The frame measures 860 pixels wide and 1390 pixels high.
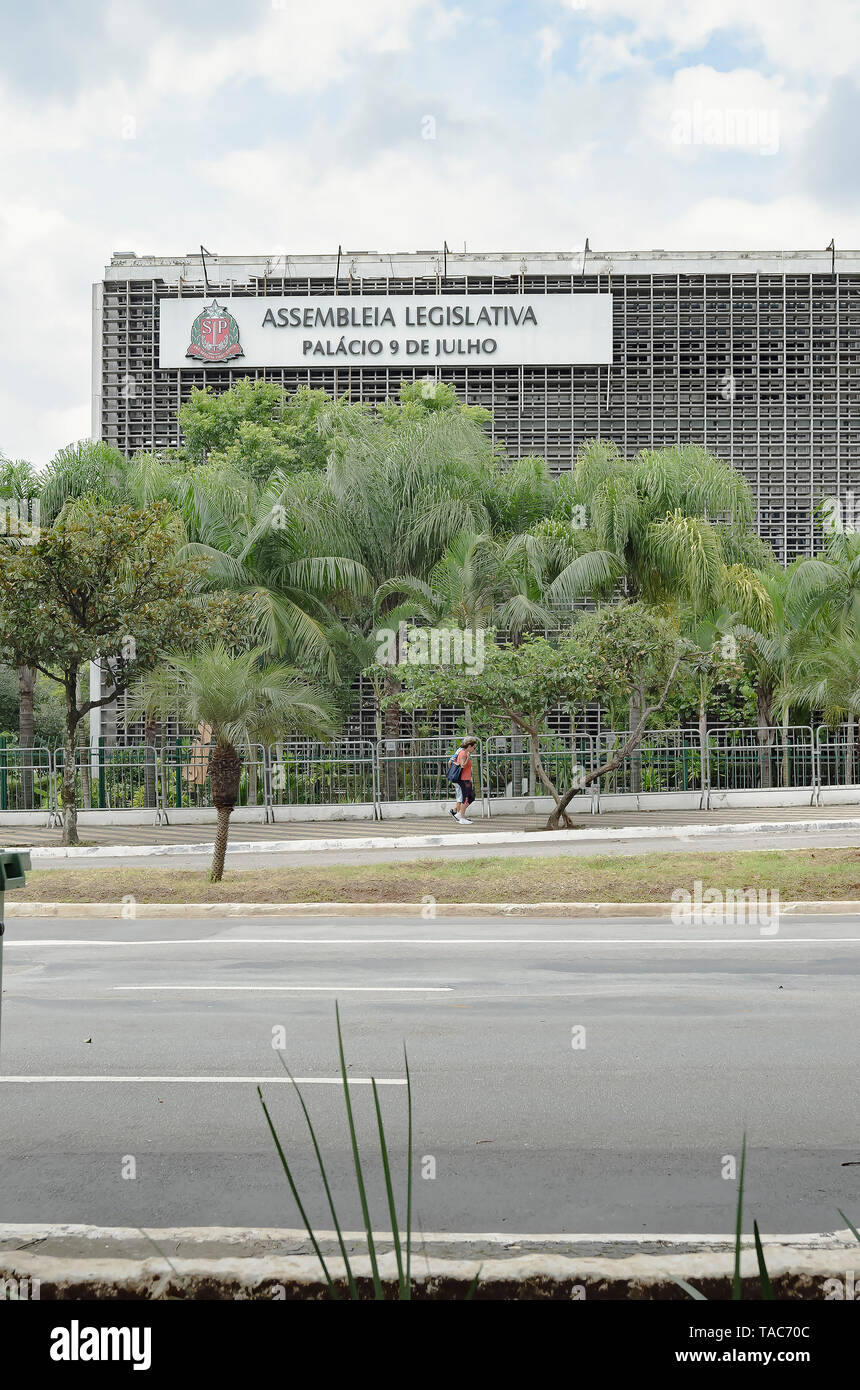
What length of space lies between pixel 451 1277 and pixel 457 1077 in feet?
10.9

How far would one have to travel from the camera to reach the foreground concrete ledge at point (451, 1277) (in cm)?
303

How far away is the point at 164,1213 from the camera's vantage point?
4301mm

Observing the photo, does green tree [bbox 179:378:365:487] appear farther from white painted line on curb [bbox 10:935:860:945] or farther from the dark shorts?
white painted line on curb [bbox 10:935:860:945]

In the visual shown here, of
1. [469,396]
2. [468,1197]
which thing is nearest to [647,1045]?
[468,1197]

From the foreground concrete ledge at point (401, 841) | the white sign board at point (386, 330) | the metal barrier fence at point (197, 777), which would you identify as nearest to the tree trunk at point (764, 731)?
the foreground concrete ledge at point (401, 841)

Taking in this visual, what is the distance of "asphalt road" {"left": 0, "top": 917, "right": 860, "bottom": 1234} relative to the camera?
14.6ft

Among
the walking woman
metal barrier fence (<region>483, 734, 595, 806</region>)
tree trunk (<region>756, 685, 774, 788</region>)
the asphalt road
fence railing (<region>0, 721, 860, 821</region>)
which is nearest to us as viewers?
the asphalt road

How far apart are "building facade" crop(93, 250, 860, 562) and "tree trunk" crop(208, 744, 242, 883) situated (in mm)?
27707

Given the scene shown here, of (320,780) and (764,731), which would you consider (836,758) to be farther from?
(320,780)

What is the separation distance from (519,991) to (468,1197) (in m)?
4.33

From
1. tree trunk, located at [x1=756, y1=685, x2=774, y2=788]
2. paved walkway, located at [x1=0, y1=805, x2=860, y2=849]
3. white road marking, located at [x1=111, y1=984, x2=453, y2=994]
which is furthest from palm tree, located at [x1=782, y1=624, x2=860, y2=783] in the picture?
white road marking, located at [x1=111, y1=984, x2=453, y2=994]

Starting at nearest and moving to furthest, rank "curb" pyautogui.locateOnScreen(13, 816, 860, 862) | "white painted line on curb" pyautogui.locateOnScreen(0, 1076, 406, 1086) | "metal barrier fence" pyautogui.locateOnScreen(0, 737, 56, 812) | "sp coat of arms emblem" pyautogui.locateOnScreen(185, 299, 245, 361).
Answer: "white painted line on curb" pyautogui.locateOnScreen(0, 1076, 406, 1086) < "curb" pyautogui.locateOnScreen(13, 816, 860, 862) < "metal barrier fence" pyautogui.locateOnScreen(0, 737, 56, 812) < "sp coat of arms emblem" pyautogui.locateOnScreen(185, 299, 245, 361)

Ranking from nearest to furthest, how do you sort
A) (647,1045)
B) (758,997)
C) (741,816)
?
1. (647,1045)
2. (758,997)
3. (741,816)
